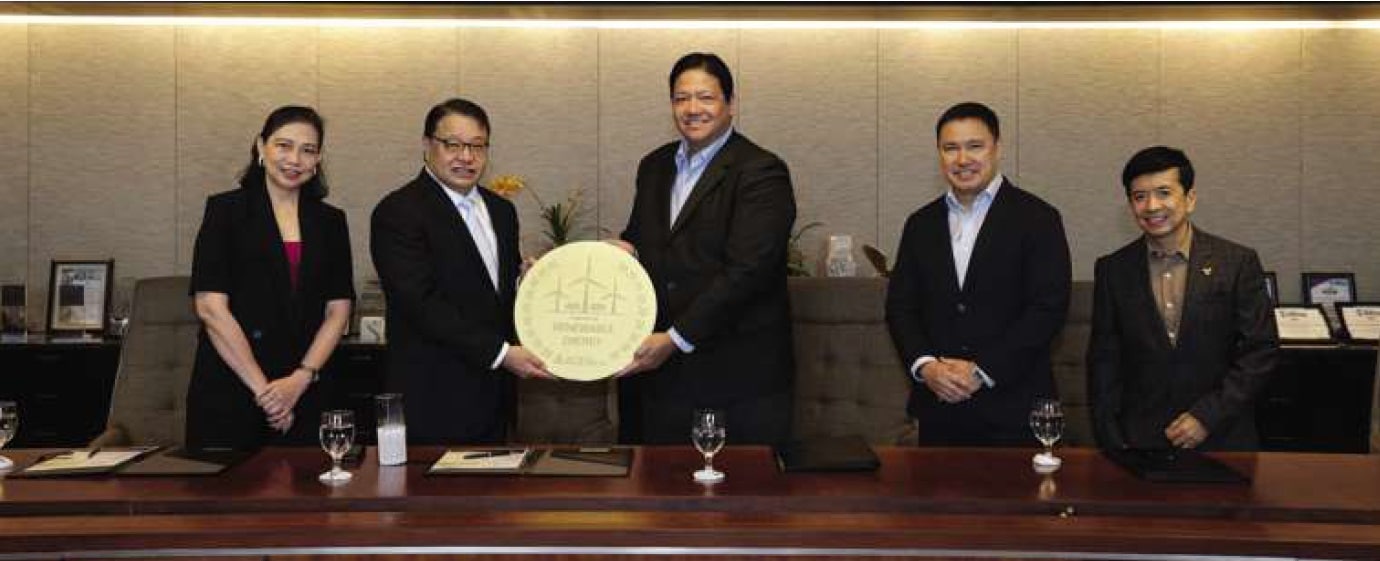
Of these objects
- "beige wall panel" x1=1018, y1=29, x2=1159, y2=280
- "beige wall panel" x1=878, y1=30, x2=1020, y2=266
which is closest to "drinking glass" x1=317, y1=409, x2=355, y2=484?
"beige wall panel" x1=878, y1=30, x2=1020, y2=266

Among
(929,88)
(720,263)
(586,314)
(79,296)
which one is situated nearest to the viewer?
(586,314)

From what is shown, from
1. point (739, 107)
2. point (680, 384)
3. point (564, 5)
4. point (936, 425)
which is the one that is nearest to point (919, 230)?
point (936, 425)

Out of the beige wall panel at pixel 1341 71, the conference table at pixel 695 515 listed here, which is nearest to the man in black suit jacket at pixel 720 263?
the conference table at pixel 695 515

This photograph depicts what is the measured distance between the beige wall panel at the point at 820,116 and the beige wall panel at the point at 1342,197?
2.13 m

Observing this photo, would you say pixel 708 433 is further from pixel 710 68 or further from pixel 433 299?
pixel 710 68

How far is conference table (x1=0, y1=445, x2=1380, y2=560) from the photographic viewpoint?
172 cm

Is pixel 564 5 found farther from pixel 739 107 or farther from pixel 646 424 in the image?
pixel 646 424

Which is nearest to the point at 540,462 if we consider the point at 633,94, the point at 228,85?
the point at 633,94

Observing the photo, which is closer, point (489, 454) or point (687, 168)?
point (489, 454)

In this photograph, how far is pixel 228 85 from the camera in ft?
17.3

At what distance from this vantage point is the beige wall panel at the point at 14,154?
5.24 meters

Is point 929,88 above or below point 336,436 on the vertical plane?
above

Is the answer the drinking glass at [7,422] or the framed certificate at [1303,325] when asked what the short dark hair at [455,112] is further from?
the framed certificate at [1303,325]

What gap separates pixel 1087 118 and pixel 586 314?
3684 mm
